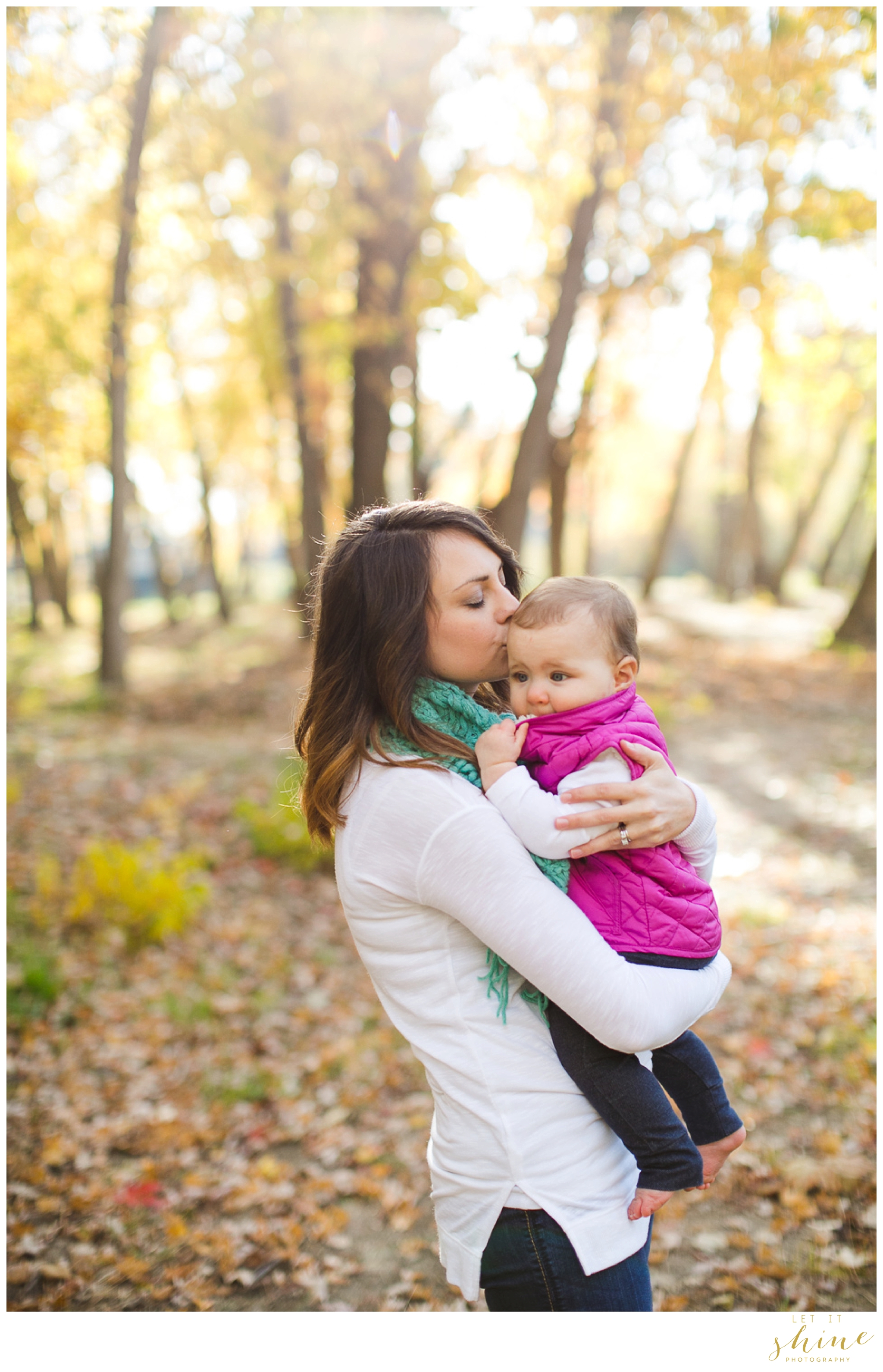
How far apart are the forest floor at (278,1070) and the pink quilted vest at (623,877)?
237 centimetres

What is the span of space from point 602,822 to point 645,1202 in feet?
2.56

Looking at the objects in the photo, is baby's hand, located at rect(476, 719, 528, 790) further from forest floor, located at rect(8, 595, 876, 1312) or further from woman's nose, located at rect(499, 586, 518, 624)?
forest floor, located at rect(8, 595, 876, 1312)

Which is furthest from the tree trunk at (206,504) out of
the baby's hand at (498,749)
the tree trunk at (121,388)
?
the baby's hand at (498,749)

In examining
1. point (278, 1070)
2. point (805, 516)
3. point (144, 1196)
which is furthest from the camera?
point (805, 516)

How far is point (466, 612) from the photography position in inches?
69.9

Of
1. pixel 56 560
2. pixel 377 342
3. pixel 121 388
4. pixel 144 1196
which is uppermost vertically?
pixel 377 342

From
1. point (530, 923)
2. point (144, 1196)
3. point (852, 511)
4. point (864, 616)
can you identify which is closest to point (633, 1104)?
point (530, 923)

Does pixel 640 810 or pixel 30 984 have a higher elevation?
pixel 640 810

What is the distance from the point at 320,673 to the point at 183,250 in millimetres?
13363

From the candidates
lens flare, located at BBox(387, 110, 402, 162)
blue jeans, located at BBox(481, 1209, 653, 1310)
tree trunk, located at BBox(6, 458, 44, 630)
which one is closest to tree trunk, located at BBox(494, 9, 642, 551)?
lens flare, located at BBox(387, 110, 402, 162)

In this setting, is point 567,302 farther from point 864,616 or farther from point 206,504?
point 206,504

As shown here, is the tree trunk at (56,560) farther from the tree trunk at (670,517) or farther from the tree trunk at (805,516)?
the tree trunk at (805,516)
